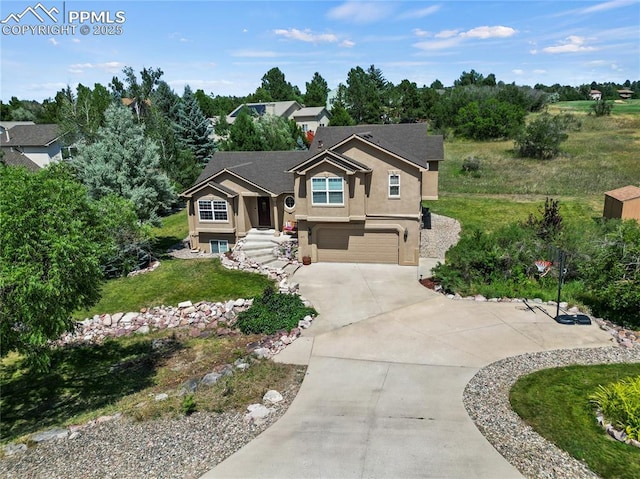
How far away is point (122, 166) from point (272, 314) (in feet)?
54.1

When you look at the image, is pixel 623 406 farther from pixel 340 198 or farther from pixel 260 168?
pixel 260 168

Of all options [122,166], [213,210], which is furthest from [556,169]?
[122,166]

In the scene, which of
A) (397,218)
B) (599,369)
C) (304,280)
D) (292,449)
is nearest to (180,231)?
(304,280)

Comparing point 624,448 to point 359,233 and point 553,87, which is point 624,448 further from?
point 553,87

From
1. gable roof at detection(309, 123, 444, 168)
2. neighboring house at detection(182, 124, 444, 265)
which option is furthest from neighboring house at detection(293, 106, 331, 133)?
neighboring house at detection(182, 124, 444, 265)

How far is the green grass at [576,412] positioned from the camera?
8688 mm

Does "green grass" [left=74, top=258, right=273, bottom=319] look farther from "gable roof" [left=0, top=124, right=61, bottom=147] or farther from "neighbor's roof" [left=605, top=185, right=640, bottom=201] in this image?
"gable roof" [left=0, top=124, right=61, bottom=147]

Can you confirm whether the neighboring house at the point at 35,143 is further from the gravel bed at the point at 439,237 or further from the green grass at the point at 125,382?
the gravel bed at the point at 439,237

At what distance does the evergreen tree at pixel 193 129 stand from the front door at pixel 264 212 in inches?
818

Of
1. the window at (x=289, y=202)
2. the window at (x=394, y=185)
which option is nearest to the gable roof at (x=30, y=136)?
the window at (x=289, y=202)

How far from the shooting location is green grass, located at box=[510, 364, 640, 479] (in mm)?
8688

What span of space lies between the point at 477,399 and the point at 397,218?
11.4 m

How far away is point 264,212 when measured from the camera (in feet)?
84.8

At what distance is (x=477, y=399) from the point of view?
11.0 m
